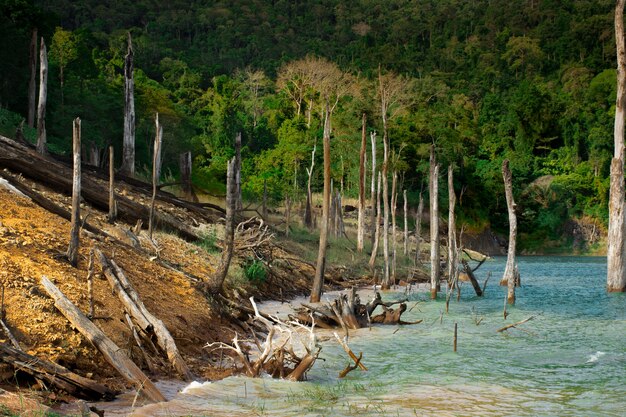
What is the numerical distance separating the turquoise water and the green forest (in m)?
17.7

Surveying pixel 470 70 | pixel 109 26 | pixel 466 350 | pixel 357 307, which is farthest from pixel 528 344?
pixel 109 26

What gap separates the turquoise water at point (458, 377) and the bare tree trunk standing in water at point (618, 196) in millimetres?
3248

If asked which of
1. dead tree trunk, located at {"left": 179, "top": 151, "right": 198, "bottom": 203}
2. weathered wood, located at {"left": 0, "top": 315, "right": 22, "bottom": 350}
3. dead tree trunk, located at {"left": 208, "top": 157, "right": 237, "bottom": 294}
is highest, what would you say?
dead tree trunk, located at {"left": 179, "top": 151, "right": 198, "bottom": 203}

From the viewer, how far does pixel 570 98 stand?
78.1 m

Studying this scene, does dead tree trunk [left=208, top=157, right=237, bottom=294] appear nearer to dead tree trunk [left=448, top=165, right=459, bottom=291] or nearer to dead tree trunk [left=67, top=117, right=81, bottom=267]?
dead tree trunk [left=67, top=117, right=81, bottom=267]

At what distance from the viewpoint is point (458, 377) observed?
11070mm

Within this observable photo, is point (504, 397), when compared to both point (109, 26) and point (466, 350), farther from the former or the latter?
point (109, 26)

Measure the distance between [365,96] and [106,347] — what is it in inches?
2422

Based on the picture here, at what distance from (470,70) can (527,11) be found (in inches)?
861

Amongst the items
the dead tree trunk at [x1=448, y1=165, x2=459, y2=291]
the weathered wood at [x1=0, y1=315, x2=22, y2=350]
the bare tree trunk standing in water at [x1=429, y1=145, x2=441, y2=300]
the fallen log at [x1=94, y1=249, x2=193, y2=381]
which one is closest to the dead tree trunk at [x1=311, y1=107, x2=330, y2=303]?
the bare tree trunk standing in water at [x1=429, y1=145, x2=441, y2=300]

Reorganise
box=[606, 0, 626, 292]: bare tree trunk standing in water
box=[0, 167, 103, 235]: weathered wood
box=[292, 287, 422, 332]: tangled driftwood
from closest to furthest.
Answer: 1. box=[0, 167, 103, 235]: weathered wood
2. box=[292, 287, 422, 332]: tangled driftwood
3. box=[606, 0, 626, 292]: bare tree trunk standing in water

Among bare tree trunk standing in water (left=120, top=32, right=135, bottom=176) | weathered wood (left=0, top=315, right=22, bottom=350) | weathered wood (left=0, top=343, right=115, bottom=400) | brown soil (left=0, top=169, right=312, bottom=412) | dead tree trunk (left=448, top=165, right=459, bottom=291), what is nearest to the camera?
weathered wood (left=0, top=343, right=115, bottom=400)

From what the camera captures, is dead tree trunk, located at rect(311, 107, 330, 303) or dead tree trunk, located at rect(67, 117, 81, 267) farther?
dead tree trunk, located at rect(311, 107, 330, 303)

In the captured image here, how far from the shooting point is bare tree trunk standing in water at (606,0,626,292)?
2181 centimetres
